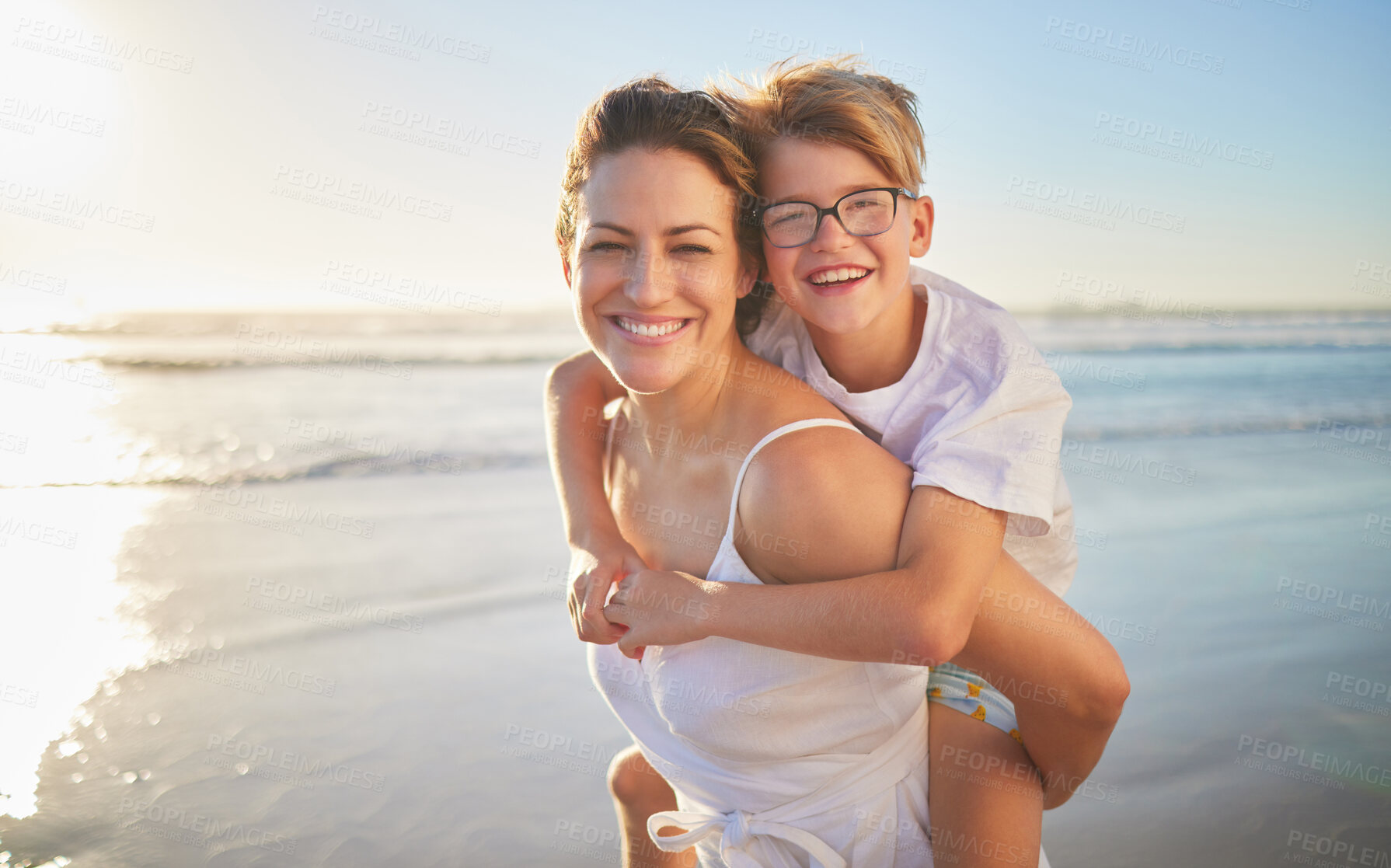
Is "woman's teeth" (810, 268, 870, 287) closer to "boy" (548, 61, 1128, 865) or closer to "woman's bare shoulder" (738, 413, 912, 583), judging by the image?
"boy" (548, 61, 1128, 865)

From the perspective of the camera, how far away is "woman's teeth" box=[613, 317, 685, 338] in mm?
2270

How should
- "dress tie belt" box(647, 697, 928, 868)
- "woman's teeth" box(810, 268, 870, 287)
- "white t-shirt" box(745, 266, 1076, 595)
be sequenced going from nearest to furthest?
"white t-shirt" box(745, 266, 1076, 595) → "dress tie belt" box(647, 697, 928, 868) → "woman's teeth" box(810, 268, 870, 287)

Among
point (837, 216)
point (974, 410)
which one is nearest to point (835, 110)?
point (837, 216)

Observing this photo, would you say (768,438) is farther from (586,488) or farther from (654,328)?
(586,488)

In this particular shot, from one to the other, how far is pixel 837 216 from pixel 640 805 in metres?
1.98

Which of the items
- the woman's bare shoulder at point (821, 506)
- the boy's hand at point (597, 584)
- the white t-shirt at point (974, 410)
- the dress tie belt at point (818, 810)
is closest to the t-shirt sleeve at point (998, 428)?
the white t-shirt at point (974, 410)

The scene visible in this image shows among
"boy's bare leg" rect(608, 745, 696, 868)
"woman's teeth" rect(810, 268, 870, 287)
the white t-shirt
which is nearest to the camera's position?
the white t-shirt

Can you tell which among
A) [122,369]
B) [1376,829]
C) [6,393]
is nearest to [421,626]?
[1376,829]

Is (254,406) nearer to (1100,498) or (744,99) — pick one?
(1100,498)

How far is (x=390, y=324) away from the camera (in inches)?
871

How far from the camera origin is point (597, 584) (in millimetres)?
2328

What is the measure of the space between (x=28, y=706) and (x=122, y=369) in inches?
527

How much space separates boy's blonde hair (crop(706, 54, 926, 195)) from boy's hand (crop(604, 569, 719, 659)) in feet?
3.74

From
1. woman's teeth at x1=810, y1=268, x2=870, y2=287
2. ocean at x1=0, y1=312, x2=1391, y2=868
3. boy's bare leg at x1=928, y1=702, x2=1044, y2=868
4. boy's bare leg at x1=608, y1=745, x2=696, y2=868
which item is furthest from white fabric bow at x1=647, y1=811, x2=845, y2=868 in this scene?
woman's teeth at x1=810, y1=268, x2=870, y2=287
